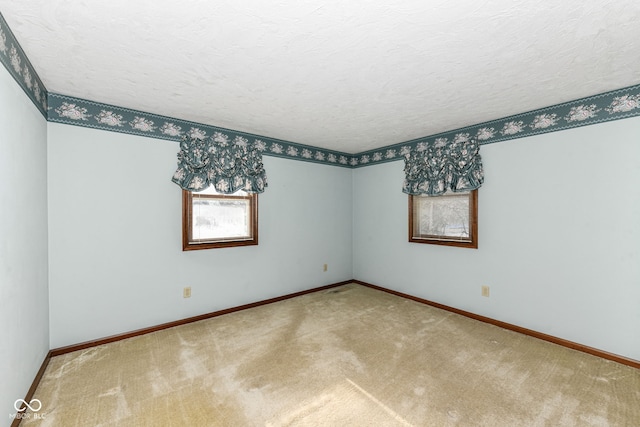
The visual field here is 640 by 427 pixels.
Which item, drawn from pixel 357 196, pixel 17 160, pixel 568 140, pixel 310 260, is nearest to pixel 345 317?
pixel 310 260

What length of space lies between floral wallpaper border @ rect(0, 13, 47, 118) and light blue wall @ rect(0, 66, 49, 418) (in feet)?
0.20

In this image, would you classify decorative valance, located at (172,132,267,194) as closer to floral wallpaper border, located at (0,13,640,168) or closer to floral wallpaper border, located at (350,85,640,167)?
floral wallpaper border, located at (0,13,640,168)

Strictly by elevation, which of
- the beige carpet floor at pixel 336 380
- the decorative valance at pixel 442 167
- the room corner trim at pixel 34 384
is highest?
the decorative valance at pixel 442 167

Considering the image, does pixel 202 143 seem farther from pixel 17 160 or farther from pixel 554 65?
pixel 554 65

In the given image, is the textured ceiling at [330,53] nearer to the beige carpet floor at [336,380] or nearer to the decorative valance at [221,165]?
the decorative valance at [221,165]

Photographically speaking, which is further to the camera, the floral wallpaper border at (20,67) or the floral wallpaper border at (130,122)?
the floral wallpaper border at (130,122)

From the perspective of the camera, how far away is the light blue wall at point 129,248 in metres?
2.49

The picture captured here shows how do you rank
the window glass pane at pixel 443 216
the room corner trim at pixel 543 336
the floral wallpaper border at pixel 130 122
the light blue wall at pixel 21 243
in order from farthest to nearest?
1. the window glass pane at pixel 443 216
2. the floral wallpaper border at pixel 130 122
3. the room corner trim at pixel 543 336
4. the light blue wall at pixel 21 243

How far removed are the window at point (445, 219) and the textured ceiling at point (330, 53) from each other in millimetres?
1128

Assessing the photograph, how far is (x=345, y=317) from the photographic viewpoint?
3.34 meters

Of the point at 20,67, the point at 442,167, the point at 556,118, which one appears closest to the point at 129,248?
the point at 20,67

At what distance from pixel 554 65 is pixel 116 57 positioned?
3053 millimetres

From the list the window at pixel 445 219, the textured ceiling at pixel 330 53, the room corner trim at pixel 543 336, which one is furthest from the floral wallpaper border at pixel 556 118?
the room corner trim at pixel 543 336

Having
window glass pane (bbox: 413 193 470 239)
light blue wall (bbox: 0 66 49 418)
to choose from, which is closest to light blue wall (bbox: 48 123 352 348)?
light blue wall (bbox: 0 66 49 418)
